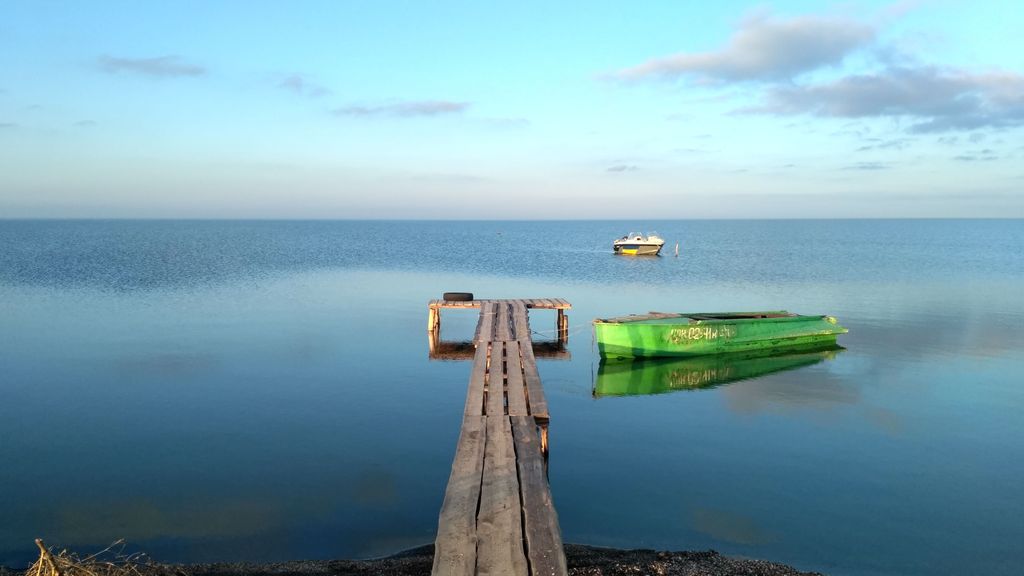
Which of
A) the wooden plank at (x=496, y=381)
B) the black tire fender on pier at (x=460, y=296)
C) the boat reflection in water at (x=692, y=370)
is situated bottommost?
the boat reflection in water at (x=692, y=370)

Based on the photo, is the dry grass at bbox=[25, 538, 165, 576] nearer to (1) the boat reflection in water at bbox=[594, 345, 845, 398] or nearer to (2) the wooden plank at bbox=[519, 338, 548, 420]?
(2) the wooden plank at bbox=[519, 338, 548, 420]

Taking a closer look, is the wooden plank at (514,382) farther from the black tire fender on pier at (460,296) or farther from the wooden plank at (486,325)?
the black tire fender on pier at (460,296)

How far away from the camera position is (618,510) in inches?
459

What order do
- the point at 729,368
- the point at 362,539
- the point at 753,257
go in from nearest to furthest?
1. the point at 362,539
2. the point at 729,368
3. the point at 753,257

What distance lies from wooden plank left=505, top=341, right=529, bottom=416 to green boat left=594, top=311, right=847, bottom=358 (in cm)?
465

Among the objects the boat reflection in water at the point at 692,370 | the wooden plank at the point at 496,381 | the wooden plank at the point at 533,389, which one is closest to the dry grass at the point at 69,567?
the wooden plank at the point at 496,381

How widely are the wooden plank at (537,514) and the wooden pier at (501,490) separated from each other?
0.01 meters

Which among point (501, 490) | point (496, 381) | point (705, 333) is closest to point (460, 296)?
point (705, 333)

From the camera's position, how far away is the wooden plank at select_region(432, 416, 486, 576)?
7266 millimetres

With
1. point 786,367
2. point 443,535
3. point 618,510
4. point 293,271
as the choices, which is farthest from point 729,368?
point 293,271

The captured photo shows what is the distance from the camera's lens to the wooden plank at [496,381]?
511 inches

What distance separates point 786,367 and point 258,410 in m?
17.7

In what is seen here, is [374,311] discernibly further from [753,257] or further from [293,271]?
[753,257]

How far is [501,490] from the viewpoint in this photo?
29.8 feet
